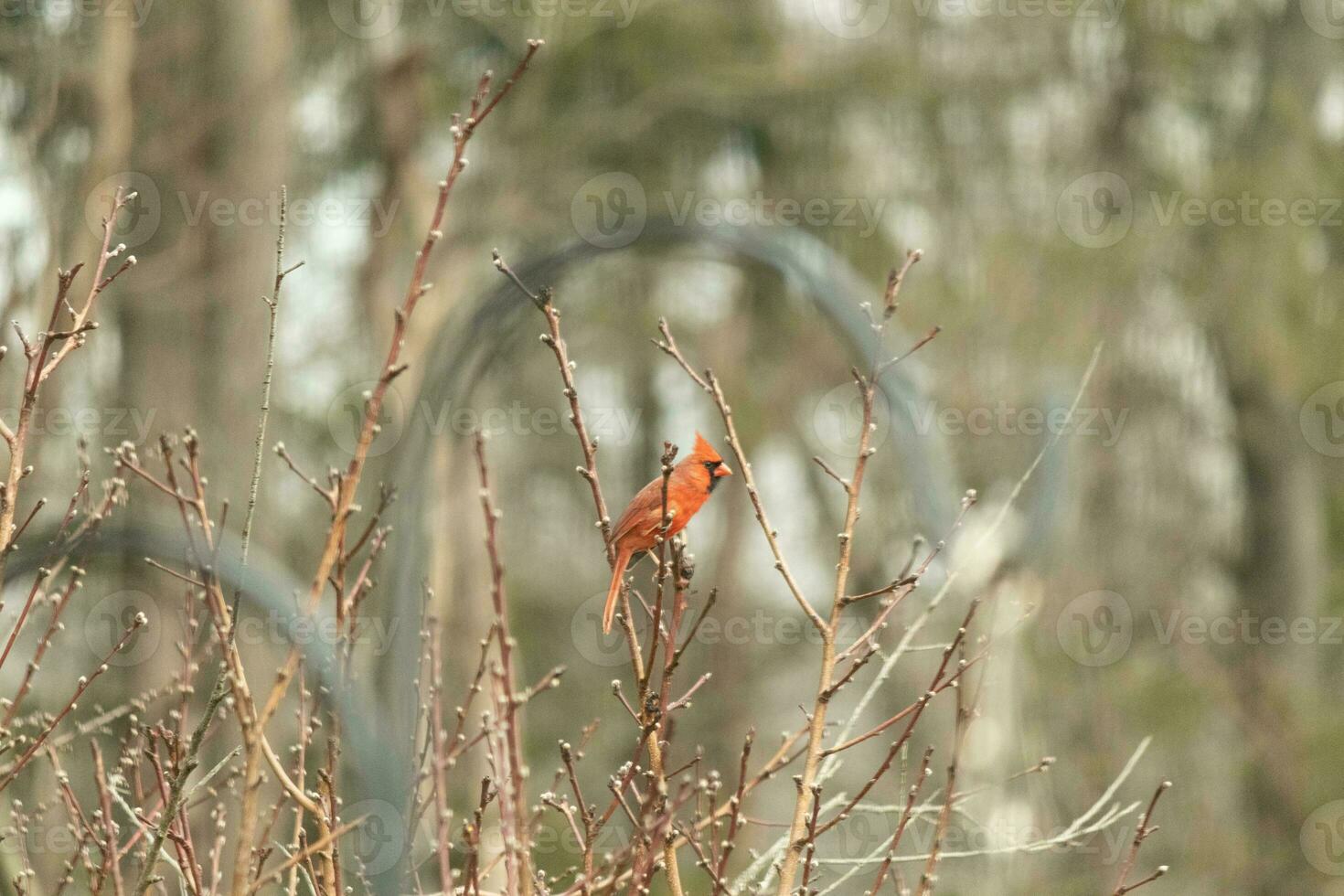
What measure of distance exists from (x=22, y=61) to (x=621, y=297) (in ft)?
21.6

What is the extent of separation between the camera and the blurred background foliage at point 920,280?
30.1ft

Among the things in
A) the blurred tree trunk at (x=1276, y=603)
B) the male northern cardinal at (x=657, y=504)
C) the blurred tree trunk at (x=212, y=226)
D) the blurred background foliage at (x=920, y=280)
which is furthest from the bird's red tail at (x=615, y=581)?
the blurred tree trunk at (x=1276, y=603)

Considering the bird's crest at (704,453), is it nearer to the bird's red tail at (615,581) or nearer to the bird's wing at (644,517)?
the bird's wing at (644,517)

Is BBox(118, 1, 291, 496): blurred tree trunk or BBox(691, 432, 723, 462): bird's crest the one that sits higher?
BBox(118, 1, 291, 496): blurred tree trunk

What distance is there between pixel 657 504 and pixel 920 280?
907 centimetres

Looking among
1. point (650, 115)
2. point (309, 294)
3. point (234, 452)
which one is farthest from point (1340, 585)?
point (234, 452)

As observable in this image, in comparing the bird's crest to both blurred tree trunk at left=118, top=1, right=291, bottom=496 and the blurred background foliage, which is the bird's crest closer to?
blurred tree trunk at left=118, top=1, right=291, bottom=496

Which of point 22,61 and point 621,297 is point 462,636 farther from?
point 22,61

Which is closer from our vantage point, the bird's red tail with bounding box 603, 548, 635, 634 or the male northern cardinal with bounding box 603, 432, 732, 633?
the bird's red tail with bounding box 603, 548, 635, 634

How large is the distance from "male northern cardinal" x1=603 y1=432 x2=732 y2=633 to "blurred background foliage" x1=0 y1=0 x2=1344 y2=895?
578cm

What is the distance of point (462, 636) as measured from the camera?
12297mm

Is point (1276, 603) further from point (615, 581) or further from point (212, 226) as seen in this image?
point (615, 581)

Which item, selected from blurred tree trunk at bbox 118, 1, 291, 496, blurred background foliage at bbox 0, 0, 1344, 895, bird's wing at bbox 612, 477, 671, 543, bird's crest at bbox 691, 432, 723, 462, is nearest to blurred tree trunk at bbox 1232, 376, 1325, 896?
blurred background foliage at bbox 0, 0, 1344, 895

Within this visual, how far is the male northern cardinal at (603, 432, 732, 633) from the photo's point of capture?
2939 millimetres
